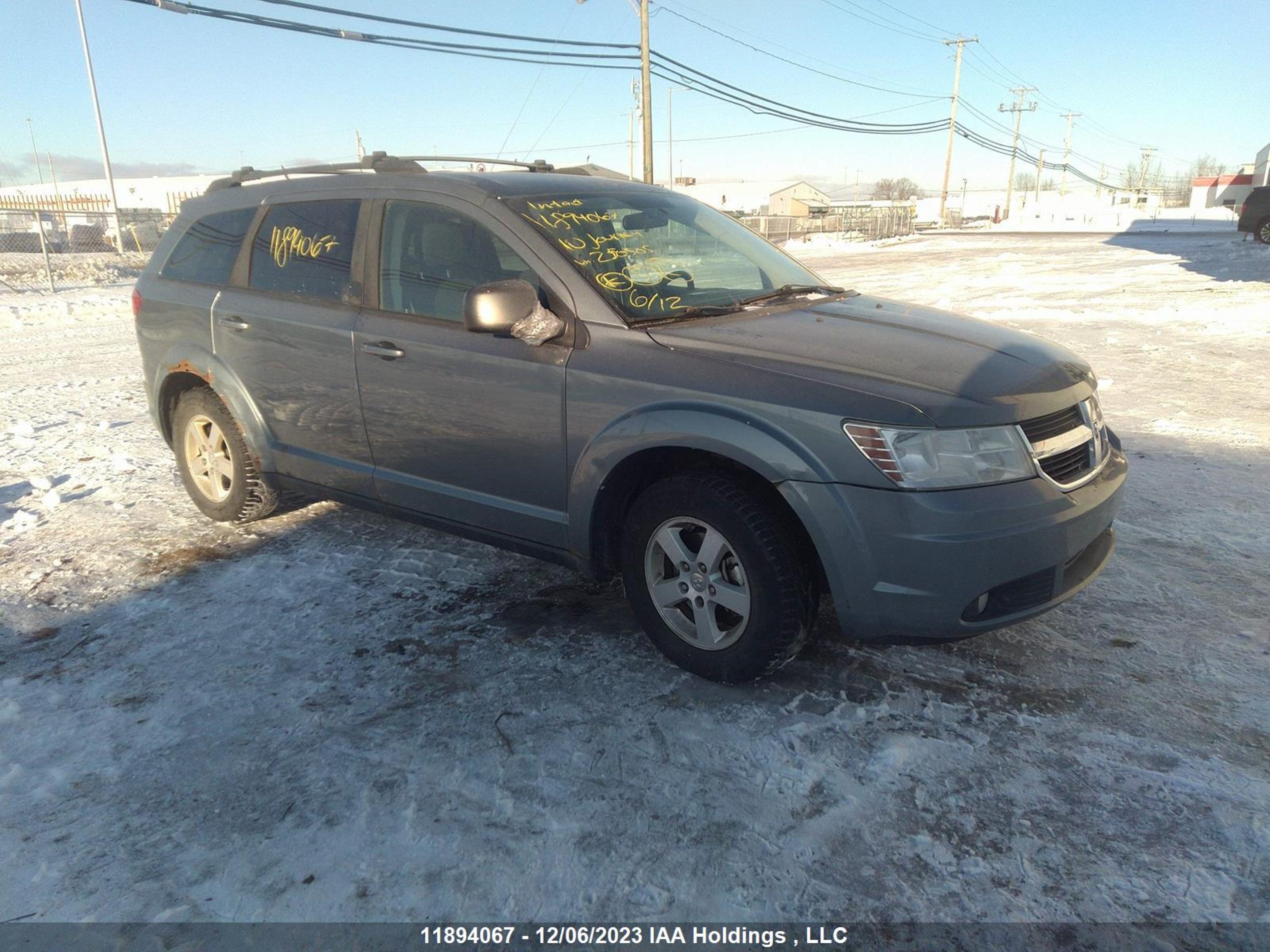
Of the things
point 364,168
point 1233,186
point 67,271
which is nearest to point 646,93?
point 67,271

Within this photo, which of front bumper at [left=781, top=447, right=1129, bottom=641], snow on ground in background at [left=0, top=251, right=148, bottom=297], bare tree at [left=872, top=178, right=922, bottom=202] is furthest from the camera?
bare tree at [left=872, top=178, right=922, bottom=202]

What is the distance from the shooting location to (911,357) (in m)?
2.88

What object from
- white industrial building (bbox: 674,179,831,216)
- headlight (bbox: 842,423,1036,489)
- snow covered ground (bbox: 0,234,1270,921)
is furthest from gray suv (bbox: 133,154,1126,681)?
white industrial building (bbox: 674,179,831,216)

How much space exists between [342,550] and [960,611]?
120 inches

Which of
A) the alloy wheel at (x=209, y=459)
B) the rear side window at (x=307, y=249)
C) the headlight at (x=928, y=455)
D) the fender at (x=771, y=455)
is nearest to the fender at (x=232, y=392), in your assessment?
the alloy wheel at (x=209, y=459)

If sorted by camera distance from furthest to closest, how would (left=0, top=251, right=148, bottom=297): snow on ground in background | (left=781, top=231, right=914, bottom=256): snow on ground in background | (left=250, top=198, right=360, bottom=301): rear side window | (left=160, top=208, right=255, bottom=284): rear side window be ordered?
(left=781, top=231, right=914, bottom=256): snow on ground in background < (left=0, top=251, right=148, bottom=297): snow on ground in background < (left=160, top=208, right=255, bottom=284): rear side window < (left=250, top=198, right=360, bottom=301): rear side window

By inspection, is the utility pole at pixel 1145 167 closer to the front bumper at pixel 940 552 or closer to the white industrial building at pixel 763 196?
the white industrial building at pixel 763 196

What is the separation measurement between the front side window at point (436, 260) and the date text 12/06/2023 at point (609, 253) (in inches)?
8.0

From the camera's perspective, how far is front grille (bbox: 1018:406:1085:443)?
2.70 metres

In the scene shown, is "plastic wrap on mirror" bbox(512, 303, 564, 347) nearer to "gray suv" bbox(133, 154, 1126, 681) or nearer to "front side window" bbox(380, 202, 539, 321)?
"gray suv" bbox(133, 154, 1126, 681)

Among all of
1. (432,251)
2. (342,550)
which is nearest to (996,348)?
(432,251)

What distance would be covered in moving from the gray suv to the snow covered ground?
373 mm

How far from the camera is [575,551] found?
3.24 meters

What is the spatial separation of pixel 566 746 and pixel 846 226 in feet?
153
